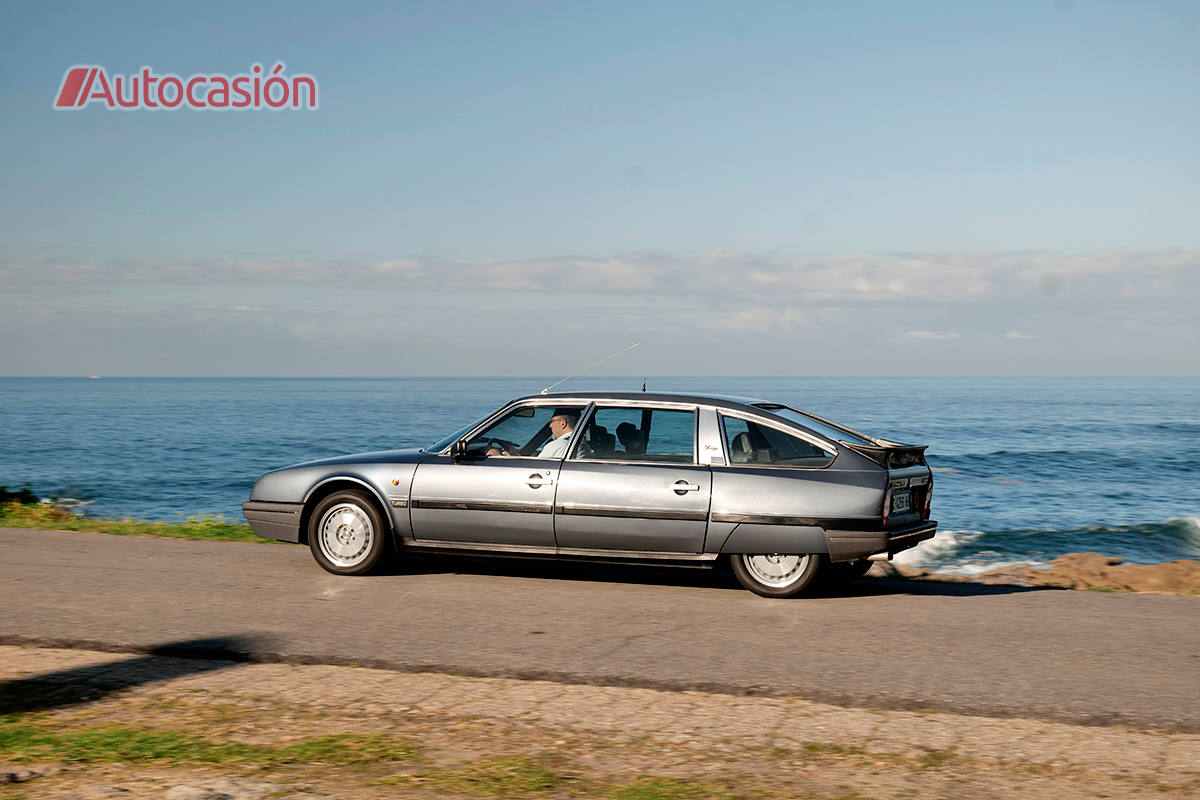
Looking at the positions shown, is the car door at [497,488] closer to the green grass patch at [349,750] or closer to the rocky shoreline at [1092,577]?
the rocky shoreline at [1092,577]

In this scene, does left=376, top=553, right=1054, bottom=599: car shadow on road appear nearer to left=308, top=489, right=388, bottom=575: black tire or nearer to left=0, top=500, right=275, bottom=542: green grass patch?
left=308, top=489, right=388, bottom=575: black tire

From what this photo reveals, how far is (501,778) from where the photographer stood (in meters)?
4.38

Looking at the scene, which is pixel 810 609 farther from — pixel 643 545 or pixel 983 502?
pixel 983 502

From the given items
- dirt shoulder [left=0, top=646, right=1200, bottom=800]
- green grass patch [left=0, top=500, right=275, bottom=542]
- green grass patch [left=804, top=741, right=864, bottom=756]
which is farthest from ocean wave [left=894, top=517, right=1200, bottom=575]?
green grass patch [left=804, top=741, right=864, bottom=756]

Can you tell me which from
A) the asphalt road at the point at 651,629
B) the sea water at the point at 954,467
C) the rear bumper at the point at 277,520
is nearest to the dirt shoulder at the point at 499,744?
the asphalt road at the point at 651,629

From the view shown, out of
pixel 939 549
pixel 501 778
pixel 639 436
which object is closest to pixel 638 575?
pixel 639 436

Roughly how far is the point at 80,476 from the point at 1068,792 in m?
37.4

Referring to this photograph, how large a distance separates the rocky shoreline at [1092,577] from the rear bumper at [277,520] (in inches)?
214

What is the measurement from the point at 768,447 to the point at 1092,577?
6.83 meters

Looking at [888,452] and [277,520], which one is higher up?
[888,452]

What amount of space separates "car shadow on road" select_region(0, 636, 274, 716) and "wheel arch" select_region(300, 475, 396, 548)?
2450 mm

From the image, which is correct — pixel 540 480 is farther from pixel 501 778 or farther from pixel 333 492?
pixel 501 778

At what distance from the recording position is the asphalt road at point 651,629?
6.00 meters

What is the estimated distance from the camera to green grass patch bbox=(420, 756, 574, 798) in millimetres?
4234
